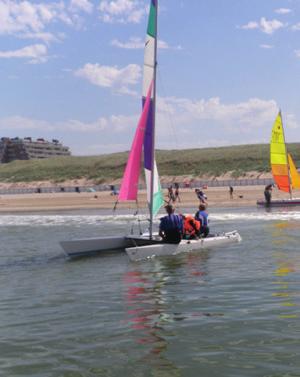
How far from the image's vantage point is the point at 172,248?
16.2 meters

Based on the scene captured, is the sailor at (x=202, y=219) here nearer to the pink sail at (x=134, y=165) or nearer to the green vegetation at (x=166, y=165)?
the pink sail at (x=134, y=165)

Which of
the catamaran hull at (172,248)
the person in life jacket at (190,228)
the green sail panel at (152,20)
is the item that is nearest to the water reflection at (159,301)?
the catamaran hull at (172,248)

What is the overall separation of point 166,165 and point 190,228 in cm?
8432

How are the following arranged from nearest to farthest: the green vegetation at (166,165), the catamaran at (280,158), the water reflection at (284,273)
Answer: the water reflection at (284,273) → the catamaran at (280,158) → the green vegetation at (166,165)

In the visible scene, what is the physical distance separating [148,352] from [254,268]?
267 inches

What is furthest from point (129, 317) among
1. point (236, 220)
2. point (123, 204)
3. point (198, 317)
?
point (123, 204)

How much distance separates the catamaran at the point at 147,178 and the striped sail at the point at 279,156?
24.0m

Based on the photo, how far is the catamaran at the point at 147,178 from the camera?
1616 centimetres

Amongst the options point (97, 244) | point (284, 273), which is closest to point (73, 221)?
point (97, 244)

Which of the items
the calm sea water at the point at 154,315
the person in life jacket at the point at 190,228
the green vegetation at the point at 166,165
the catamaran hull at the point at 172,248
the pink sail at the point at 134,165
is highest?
the green vegetation at the point at 166,165

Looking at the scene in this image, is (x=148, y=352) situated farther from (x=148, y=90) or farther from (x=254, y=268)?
(x=148, y=90)

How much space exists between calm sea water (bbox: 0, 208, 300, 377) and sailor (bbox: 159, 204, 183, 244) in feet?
2.23

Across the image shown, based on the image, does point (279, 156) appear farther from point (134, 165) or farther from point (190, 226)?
point (134, 165)

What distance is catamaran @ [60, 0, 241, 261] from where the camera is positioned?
16156 millimetres
